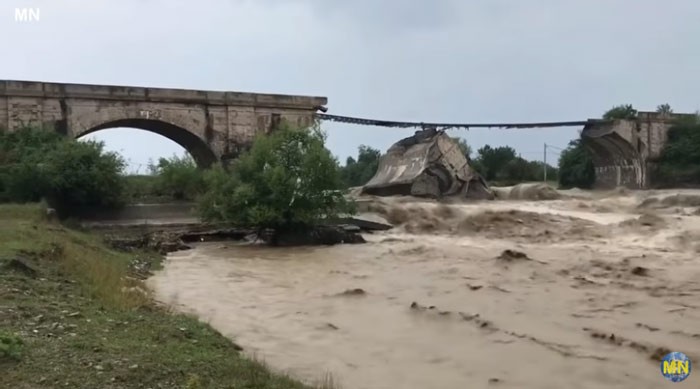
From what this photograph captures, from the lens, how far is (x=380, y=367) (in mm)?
7617

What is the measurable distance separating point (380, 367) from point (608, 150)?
43845 mm

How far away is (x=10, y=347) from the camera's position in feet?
18.5

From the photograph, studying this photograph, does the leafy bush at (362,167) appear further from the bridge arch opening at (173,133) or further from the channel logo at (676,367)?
the channel logo at (676,367)

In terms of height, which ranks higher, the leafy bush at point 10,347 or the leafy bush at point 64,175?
the leafy bush at point 64,175

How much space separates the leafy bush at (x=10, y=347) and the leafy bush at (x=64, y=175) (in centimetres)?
2014

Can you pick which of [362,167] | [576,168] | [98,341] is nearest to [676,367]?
[98,341]

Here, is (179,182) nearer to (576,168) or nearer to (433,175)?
(433,175)

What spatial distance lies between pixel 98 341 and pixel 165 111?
27936 millimetres

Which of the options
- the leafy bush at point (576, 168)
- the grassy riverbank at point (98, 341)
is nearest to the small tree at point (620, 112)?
the leafy bush at point (576, 168)

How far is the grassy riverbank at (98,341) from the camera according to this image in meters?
5.39

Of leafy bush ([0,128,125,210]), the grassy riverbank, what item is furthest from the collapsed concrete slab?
the grassy riverbank

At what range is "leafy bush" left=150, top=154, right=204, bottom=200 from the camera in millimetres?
30109

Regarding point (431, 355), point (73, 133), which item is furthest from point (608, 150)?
point (431, 355)

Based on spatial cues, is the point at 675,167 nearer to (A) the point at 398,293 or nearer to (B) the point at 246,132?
(B) the point at 246,132
